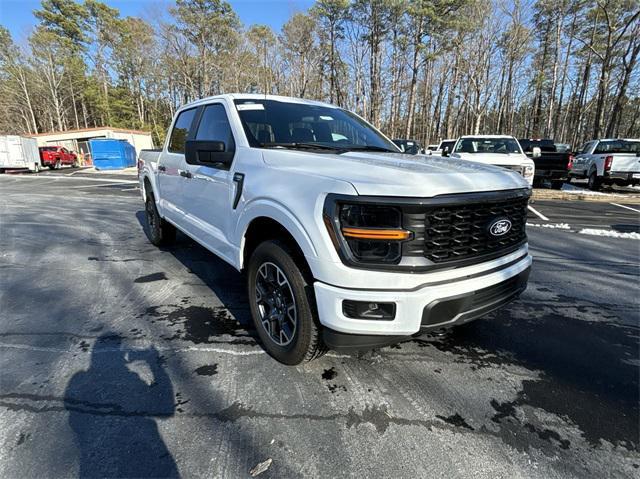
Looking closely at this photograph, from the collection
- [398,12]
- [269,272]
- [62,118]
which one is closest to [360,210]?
[269,272]

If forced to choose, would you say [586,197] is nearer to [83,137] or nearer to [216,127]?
[216,127]

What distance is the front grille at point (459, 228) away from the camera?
1.90m

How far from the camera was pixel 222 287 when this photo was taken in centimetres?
388

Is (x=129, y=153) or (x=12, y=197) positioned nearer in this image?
(x=12, y=197)

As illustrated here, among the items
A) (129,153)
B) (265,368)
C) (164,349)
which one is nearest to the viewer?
(265,368)

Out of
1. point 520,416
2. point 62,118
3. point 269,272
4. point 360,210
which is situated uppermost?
point 62,118

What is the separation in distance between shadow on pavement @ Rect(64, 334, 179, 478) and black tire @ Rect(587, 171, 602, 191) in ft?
52.7

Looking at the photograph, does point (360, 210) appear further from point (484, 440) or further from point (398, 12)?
point (398, 12)

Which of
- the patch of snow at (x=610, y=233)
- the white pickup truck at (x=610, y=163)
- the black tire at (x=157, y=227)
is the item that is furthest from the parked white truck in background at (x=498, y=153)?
the black tire at (x=157, y=227)

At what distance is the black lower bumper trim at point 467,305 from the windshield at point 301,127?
1.59m

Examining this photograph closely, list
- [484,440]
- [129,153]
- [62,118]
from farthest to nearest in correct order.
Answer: [62,118], [129,153], [484,440]

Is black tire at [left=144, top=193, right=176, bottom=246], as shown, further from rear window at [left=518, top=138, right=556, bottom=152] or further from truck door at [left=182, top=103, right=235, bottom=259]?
rear window at [left=518, top=138, right=556, bottom=152]

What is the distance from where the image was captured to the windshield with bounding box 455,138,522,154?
10906 millimetres

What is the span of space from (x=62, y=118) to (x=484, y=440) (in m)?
60.9
